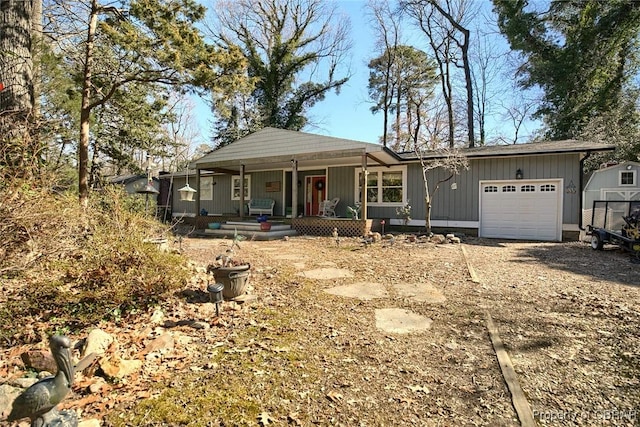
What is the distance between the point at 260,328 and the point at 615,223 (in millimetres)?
8840

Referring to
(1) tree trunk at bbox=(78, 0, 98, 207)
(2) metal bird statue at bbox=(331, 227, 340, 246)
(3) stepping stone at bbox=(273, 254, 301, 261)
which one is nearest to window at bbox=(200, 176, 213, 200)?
(2) metal bird statue at bbox=(331, 227, 340, 246)

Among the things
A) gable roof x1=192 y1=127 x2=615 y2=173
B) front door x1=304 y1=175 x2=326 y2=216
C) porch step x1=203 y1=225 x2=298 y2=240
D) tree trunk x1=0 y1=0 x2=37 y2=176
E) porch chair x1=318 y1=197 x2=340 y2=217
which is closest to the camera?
tree trunk x1=0 y1=0 x2=37 y2=176

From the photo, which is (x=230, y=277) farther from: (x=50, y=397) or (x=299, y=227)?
(x=299, y=227)

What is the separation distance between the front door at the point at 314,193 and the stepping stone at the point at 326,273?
7.99m

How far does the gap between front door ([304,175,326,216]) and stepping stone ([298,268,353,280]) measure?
799 centimetres

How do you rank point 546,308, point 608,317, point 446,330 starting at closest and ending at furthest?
point 446,330 → point 608,317 → point 546,308

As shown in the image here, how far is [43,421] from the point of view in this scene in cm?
147

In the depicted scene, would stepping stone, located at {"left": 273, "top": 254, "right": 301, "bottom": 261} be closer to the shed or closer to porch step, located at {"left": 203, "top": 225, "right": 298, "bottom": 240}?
porch step, located at {"left": 203, "top": 225, "right": 298, "bottom": 240}

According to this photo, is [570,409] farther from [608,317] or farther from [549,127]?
[549,127]

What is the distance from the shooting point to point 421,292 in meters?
4.45

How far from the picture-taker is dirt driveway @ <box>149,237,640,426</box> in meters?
2.01

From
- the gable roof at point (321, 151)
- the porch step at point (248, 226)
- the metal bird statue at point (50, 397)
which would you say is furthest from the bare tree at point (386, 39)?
the metal bird statue at point (50, 397)

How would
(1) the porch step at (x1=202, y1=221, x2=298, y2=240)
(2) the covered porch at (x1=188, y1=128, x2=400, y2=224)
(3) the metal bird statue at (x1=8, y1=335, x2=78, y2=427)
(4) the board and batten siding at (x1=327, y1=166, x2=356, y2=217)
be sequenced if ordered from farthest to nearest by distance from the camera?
(4) the board and batten siding at (x1=327, y1=166, x2=356, y2=217) < (2) the covered porch at (x1=188, y1=128, x2=400, y2=224) < (1) the porch step at (x1=202, y1=221, x2=298, y2=240) < (3) the metal bird statue at (x1=8, y1=335, x2=78, y2=427)

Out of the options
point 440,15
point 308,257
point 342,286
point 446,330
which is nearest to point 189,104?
point 440,15
